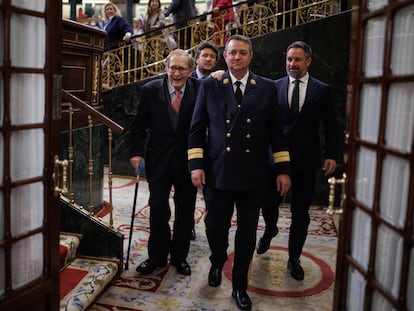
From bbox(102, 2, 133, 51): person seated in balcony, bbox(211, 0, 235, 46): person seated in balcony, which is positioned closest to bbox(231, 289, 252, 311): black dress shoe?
bbox(211, 0, 235, 46): person seated in balcony

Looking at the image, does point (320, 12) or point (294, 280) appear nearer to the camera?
point (294, 280)

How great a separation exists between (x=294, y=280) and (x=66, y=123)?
7.93ft

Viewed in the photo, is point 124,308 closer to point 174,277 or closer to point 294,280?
point 174,277

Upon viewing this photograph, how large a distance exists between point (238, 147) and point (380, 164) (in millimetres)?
1385

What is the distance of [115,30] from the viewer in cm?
787

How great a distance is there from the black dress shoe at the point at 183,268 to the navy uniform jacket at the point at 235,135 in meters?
0.87

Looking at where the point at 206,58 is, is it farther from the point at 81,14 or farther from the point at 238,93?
the point at 81,14

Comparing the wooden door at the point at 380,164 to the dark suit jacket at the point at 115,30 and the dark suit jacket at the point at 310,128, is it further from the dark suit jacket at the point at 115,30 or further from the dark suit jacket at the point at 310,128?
the dark suit jacket at the point at 115,30

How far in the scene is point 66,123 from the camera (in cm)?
448

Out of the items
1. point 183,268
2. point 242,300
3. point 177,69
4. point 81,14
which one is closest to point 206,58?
point 177,69

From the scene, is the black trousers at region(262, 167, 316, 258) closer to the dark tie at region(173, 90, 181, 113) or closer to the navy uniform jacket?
the navy uniform jacket

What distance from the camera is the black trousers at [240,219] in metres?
3.14

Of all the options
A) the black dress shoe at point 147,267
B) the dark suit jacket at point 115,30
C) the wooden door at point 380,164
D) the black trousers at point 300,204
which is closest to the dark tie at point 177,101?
the black trousers at point 300,204

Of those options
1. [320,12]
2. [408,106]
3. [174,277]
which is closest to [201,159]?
[174,277]
